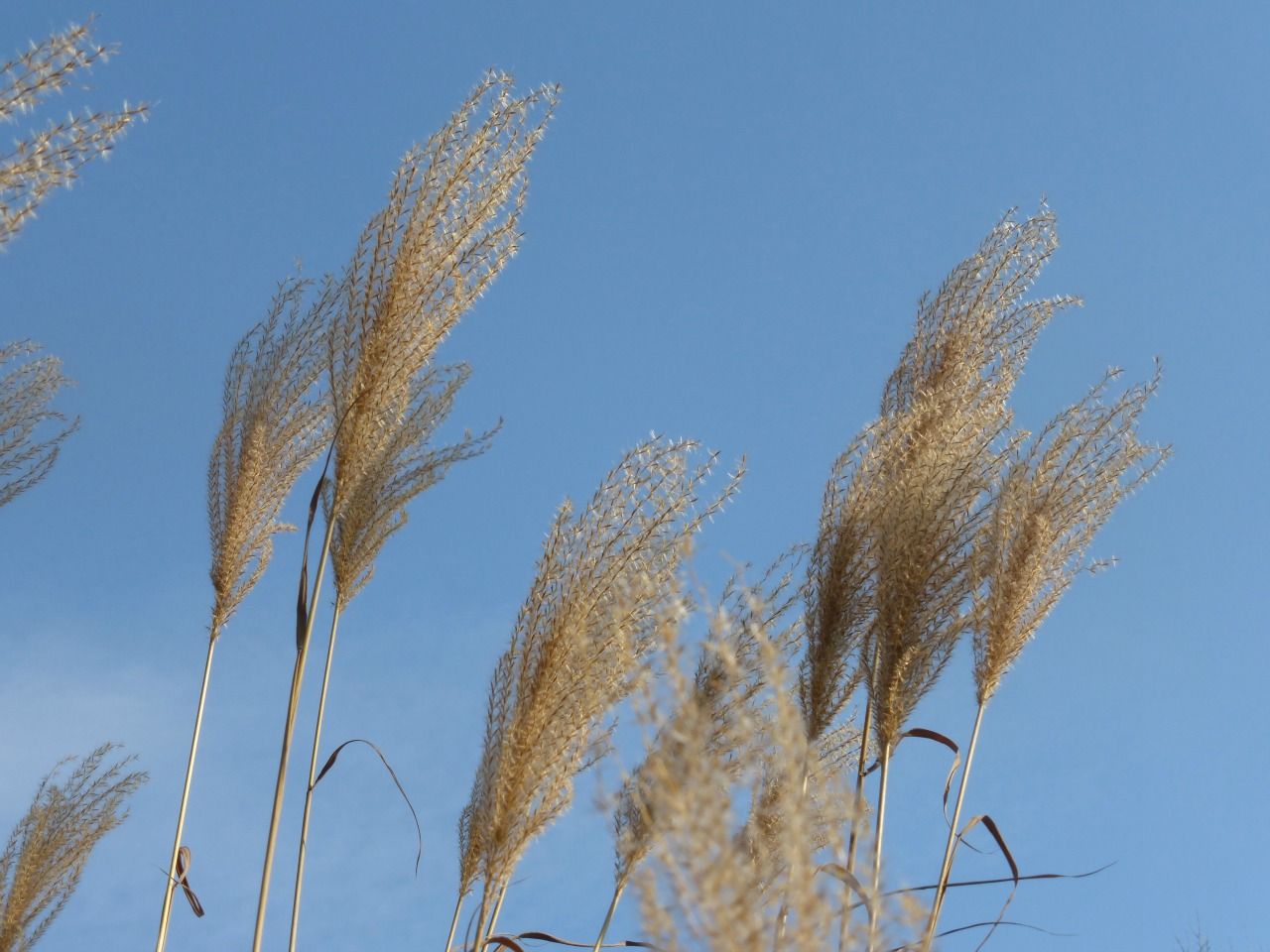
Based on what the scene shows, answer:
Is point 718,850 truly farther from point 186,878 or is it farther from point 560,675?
point 186,878

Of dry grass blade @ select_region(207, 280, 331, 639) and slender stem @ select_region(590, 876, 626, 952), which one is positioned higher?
dry grass blade @ select_region(207, 280, 331, 639)

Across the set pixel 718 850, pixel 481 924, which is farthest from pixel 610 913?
pixel 718 850

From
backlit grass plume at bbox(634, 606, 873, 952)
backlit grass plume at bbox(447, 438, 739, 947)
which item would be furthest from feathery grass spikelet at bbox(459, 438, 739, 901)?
backlit grass plume at bbox(634, 606, 873, 952)

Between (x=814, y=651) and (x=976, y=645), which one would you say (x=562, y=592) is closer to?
(x=814, y=651)

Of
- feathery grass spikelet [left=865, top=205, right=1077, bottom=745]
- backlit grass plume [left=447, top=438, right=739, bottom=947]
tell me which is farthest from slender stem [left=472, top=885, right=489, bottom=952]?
feathery grass spikelet [left=865, top=205, right=1077, bottom=745]

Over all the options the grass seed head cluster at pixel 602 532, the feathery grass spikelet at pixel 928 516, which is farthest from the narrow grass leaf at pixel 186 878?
the feathery grass spikelet at pixel 928 516

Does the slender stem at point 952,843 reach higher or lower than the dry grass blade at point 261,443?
lower

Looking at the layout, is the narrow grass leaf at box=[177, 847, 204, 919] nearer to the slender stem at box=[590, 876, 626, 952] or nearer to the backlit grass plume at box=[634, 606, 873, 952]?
the slender stem at box=[590, 876, 626, 952]

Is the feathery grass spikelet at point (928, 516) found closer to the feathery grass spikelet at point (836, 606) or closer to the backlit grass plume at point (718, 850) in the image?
the feathery grass spikelet at point (836, 606)

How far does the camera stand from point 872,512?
3125 millimetres

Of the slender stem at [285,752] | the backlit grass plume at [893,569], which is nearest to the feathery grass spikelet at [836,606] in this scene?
the backlit grass plume at [893,569]

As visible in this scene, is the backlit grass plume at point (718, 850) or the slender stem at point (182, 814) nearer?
the backlit grass plume at point (718, 850)

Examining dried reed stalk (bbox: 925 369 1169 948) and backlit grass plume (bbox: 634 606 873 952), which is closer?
backlit grass plume (bbox: 634 606 873 952)

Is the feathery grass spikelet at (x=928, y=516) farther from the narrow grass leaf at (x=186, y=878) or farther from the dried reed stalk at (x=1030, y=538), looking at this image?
the narrow grass leaf at (x=186, y=878)
